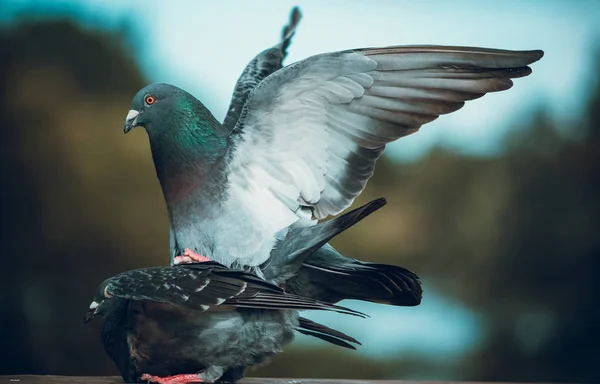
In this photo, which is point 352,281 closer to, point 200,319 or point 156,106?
point 200,319

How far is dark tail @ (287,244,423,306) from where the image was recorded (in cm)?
279

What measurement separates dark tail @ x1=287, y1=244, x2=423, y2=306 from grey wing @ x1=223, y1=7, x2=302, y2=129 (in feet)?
3.15

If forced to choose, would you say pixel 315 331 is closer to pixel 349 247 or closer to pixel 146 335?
pixel 146 335

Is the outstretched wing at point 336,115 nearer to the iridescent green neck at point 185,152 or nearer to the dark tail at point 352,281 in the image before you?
the iridescent green neck at point 185,152

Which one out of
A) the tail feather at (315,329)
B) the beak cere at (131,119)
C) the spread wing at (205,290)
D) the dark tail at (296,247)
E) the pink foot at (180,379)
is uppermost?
the beak cere at (131,119)

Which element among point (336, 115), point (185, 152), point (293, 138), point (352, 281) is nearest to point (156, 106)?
point (185, 152)

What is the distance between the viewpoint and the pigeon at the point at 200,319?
2496mm

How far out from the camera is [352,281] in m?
2.88

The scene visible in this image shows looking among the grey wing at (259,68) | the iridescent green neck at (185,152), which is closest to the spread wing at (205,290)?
the iridescent green neck at (185,152)

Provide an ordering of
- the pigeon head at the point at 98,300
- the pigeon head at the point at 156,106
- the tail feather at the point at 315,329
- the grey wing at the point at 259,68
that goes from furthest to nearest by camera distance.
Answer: the grey wing at the point at 259,68, the pigeon head at the point at 156,106, the tail feather at the point at 315,329, the pigeon head at the point at 98,300

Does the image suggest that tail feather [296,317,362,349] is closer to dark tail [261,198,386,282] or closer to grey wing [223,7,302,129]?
dark tail [261,198,386,282]

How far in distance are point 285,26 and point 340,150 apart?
1510mm

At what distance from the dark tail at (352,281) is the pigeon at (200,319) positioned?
0.21 m

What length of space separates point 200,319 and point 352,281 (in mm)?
625
